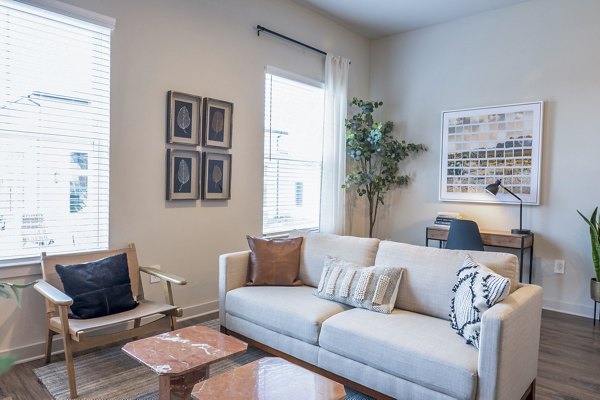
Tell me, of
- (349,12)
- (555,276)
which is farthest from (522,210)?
(349,12)

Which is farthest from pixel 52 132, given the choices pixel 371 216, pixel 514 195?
pixel 514 195

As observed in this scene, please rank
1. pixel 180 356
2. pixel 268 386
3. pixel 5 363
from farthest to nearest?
pixel 180 356 → pixel 268 386 → pixel 5 363

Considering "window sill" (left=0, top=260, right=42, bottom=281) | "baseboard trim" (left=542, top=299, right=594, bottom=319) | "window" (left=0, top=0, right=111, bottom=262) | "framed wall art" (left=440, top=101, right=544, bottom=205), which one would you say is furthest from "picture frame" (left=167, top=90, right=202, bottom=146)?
"baseboard trim" (left=542, top=299, right=594, bottom=319)

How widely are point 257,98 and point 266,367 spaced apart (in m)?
2.72

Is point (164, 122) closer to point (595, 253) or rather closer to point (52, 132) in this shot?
point (52, 132)

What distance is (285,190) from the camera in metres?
4.30

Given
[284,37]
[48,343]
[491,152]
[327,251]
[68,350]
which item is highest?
[284,37]

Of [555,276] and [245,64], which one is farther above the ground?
[245,64]

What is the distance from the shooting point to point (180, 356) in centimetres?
190

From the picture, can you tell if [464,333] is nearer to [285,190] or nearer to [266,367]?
[266,367]

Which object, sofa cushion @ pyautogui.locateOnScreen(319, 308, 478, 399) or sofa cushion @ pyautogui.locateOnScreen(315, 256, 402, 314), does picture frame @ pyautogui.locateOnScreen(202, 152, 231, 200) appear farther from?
sofa cushion @ pyautogui.locateOnScreen(319, 308, 478, 399)

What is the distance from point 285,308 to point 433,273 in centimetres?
94

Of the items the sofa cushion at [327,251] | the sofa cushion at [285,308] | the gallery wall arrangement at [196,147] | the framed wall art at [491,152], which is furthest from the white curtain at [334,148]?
the sofa cushion at [285,308]

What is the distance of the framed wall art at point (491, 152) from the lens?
158 inches
